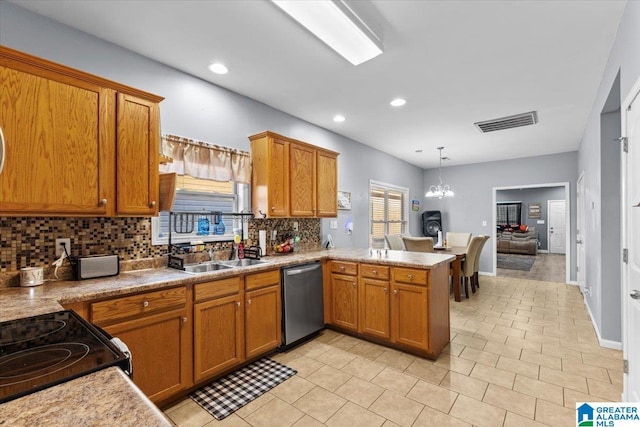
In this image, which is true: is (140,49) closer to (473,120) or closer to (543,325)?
(473,120)

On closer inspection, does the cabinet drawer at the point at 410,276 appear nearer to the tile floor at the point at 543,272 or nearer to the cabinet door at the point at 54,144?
the cabinet door at the point at 54,144

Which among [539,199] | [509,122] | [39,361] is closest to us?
[39,361]

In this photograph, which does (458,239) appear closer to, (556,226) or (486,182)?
(486,182)

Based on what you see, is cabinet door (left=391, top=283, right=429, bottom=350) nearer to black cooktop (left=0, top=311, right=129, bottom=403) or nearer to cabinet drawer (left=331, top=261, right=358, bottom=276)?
cabinet drawer (left=331, top=261, right=358, bottom=276)

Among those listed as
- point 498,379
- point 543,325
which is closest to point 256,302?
point 498,379

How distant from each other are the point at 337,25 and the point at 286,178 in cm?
170

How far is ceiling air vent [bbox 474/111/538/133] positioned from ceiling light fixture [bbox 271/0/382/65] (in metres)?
2.73

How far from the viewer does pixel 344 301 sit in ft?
10.7

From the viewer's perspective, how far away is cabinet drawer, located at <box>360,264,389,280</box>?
2956 mm

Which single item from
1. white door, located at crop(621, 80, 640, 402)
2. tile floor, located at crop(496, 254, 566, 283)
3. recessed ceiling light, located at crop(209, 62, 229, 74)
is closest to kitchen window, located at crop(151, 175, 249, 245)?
recessed ceiling light, located at crop(209, 62, 229, 74)

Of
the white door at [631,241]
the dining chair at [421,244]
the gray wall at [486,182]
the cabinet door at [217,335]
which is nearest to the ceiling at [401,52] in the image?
the white door at [631,241]

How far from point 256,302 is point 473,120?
12.1 feet

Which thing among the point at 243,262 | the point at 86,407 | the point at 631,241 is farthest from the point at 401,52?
the point at 86,407

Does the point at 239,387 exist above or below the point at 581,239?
below
